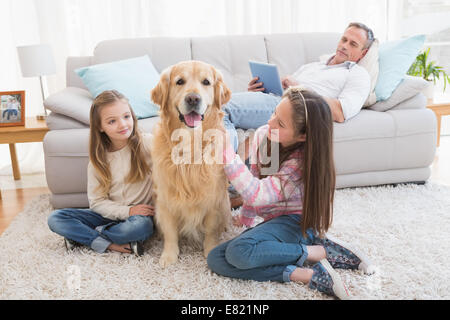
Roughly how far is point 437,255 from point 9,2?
→ 151 inches

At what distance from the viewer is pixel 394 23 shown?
3934 millimetres

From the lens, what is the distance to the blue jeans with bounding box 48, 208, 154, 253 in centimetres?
180

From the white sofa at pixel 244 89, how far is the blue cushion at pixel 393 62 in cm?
15

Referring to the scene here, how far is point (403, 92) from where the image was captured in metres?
2.60

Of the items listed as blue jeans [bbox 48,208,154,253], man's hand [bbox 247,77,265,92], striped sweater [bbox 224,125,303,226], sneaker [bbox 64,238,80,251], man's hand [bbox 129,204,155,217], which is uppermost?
man's hand [bbox 247,77,265,92]

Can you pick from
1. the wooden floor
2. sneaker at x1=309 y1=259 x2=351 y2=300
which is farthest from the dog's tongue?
the wooden floor

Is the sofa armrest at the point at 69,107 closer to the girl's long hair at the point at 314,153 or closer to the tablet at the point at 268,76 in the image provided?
the tablet at the point at 268,76

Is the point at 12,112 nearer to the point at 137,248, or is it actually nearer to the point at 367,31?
the point at 137,248

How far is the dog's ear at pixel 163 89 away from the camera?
1656 mm

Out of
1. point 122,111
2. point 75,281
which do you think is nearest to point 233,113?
point 122,111

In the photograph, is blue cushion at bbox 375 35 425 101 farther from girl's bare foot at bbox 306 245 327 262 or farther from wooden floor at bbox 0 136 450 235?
girl's bare foot at bbox 306 245 327 262

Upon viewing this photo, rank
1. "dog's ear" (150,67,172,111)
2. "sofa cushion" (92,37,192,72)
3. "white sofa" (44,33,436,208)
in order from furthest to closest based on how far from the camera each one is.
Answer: "sofa cushion" (92,37,192,72) < "white sofa" (44,33,436,208) < "dog's ear" (150,67,172,111)

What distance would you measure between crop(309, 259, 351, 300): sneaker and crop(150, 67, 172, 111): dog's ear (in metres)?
0.97

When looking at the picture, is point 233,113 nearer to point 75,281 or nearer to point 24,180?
point 75,281
